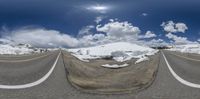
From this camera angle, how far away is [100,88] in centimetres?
1433

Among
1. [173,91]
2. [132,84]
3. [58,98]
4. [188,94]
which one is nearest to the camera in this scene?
[58,98]

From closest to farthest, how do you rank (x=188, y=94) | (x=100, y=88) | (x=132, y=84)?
(x=188, y=94)
(x=100, y=88)
(x=132, y=84)

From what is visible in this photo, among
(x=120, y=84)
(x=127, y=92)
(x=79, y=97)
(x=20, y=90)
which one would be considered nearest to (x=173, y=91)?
(x=127, y=92)

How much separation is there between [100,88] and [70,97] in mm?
2788

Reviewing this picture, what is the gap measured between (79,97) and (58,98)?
31.3 inches

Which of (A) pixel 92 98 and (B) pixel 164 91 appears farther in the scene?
(B) pixel 164 91

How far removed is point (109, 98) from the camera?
1175cm

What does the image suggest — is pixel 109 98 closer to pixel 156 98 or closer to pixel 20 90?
pixel 156 98

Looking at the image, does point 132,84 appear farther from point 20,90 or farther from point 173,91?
point 20,90

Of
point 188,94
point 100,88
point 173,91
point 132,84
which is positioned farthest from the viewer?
point 132,84

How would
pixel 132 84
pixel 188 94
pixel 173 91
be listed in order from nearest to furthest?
1. pixel 188 94
2. pixel 173 91
3. pixel 132 84

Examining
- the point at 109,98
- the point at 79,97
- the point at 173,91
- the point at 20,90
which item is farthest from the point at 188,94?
the point at 20,90

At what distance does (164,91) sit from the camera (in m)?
13.5

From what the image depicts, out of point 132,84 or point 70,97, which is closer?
point 70,97
